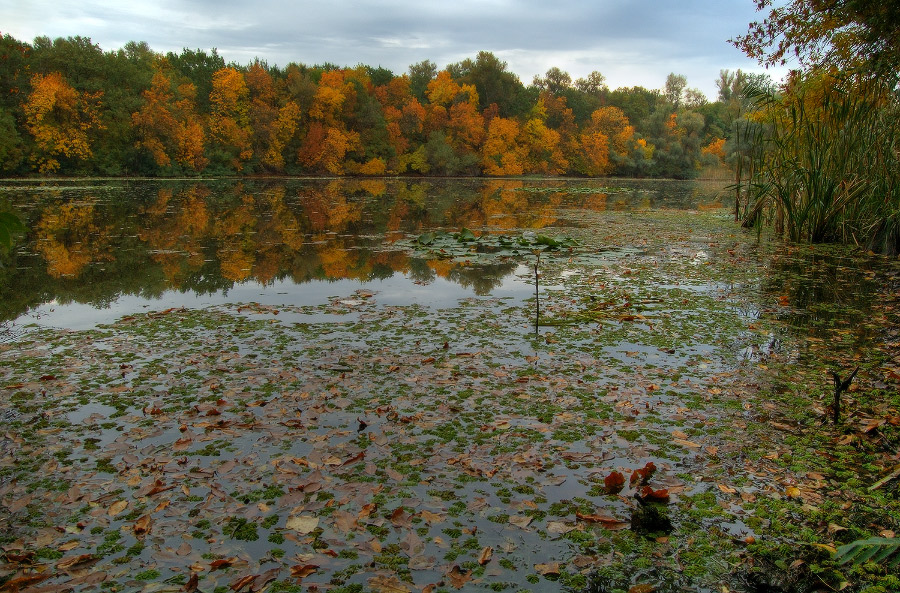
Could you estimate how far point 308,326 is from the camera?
648cm

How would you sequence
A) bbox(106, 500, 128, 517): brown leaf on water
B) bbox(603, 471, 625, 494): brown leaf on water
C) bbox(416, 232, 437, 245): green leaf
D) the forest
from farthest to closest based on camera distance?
the forest, bbox(416, 232, 437, 245): green leaf, bbox(603, 471, 625, 494): brown leaf on water, bbox(106, 500, 128, 517): brown leaf on water

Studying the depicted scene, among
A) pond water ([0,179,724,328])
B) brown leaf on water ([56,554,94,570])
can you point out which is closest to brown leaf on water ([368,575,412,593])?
brown leaf on water ([56,554,94,570])

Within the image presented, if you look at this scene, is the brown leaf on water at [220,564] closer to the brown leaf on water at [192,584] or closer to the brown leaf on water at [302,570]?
the brown leaf on water at [192,584]

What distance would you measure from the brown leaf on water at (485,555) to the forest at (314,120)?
560 inches

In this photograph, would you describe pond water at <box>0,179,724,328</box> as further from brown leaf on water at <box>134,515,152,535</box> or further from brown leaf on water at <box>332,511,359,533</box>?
brown leaf on water at <box>332,511,359,533</box>

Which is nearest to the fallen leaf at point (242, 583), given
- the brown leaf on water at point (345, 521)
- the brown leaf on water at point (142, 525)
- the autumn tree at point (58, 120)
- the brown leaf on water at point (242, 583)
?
the brown leaf on water at point (242, 583)

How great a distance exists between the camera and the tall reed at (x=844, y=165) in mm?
10273

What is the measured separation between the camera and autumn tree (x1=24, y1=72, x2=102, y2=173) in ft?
131

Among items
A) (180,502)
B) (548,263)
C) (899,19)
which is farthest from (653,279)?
(180,502)

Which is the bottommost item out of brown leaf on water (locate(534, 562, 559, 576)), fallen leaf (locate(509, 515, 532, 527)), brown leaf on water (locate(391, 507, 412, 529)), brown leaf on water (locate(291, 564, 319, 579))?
brown leaf on water (locate(534, 562, 559, 576))

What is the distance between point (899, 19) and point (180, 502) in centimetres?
1077

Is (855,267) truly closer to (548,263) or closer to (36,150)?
(548,263)

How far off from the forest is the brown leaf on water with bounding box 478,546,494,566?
46.6 feet

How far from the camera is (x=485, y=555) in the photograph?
8.96 ft
